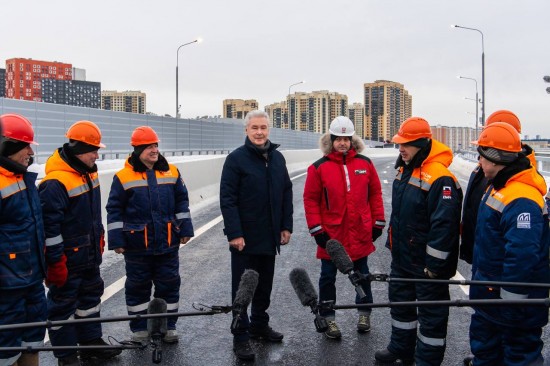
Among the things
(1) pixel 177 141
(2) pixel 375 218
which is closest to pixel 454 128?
(1) pixel 177 141

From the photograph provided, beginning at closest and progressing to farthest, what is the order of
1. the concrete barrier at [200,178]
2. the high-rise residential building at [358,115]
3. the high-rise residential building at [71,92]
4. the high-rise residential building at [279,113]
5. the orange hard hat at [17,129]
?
the orange hard hat at [17,129], the concrete barrier at [200,178], the high-rise residential building at [279,113], the high-rise residential building at [358,115], the high-rise residential building at [71,92]

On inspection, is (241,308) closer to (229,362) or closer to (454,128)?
(229,362)

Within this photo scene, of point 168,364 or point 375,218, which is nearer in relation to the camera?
point 168,364

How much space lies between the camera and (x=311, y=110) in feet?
380

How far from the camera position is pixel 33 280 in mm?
3846

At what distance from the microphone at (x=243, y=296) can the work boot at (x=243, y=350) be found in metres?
1.57

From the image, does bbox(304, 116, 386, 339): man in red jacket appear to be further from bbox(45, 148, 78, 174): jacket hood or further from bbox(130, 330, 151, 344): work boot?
bbox(45, 148, 78, 174): jacket hood

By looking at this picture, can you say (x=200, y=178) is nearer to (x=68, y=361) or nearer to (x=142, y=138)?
(x=142, y=138)

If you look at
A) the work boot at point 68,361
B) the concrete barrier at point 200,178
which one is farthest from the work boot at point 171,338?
the concrete barrier at point 200,178

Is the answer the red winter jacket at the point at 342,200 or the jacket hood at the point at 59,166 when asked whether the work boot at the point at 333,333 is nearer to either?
the red winter jacket at the point at 342,200

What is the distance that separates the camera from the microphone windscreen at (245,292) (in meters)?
3.06

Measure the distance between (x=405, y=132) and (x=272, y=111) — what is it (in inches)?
4915

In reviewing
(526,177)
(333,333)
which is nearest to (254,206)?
(333,333)

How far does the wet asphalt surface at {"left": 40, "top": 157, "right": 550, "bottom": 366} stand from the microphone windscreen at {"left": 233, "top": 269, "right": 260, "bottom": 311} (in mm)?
1580
